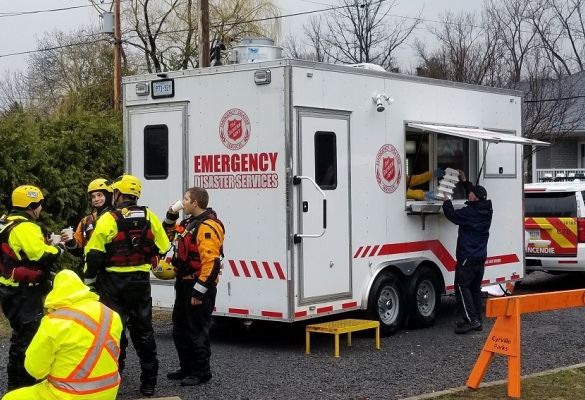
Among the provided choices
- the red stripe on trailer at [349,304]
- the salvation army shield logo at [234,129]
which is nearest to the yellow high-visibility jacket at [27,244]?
the salvation army shield logo at [234,129]

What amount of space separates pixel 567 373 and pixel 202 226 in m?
3.57

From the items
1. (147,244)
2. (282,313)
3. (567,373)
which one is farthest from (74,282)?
(567,373)

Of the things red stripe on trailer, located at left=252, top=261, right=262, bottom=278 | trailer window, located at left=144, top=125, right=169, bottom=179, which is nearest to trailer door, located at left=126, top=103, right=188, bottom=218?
trailer window, located at left=144, top=125, right=169, bottom=179

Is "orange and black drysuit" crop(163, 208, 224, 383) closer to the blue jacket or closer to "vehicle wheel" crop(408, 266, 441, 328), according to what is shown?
"vehicle wheel" crop(408, 266, 441, 328)

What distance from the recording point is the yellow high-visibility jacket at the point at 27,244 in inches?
271

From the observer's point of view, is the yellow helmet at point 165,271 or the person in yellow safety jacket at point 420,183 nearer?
the yellow helmet at point 165,271

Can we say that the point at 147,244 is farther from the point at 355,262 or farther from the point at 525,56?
the point at 525,56

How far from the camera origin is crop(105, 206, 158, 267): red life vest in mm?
7168

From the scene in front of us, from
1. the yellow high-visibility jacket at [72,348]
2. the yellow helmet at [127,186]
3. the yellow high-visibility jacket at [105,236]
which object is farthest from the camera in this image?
the yellow helmet at [127,186]

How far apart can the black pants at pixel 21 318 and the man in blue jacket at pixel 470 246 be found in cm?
526

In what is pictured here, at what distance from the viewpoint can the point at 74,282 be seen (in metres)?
4.60

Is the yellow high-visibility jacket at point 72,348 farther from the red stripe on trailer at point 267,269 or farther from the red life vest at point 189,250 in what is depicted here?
the red stripe on trailer at point 267,269

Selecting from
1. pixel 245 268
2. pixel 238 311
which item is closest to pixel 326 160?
pixel 245 268

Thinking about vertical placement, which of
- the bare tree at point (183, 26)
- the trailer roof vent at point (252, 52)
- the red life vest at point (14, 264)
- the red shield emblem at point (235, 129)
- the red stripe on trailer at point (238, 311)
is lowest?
the red stripe on trailer at point (238, 311)
